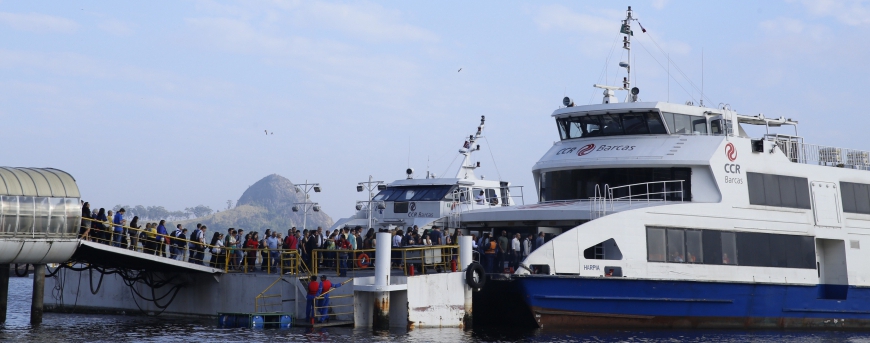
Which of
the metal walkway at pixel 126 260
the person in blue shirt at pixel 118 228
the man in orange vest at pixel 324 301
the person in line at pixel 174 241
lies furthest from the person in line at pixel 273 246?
the person in blue shirt at pixel 118 228

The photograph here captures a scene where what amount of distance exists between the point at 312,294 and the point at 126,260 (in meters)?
5.14

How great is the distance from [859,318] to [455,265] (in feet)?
35.1

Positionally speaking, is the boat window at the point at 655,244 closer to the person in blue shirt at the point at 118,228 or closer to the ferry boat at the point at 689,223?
the ferry boat at the point at 689,223

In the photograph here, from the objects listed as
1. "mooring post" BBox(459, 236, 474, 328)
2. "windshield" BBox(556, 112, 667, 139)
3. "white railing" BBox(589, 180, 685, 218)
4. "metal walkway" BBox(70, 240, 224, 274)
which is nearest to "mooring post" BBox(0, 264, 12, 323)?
"metal walkway" BBox(70, 240, 224, 274)

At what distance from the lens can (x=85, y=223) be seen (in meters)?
21.6

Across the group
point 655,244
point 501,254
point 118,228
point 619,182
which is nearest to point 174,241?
point 118,228

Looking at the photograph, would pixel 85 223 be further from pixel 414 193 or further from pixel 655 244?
pixel 414 193

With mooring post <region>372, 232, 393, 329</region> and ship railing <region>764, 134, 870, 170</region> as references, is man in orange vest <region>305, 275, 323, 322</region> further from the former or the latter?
ship railing <region>764, 134, 870, 170</region>

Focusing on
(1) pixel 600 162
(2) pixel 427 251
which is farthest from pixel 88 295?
(1) pixel 600 162

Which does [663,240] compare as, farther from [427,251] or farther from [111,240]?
[111,240]

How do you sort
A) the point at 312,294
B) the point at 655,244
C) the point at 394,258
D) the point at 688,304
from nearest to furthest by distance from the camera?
the point at 312,294 → the point at 655,244 → the point at 688,304 → the point at 394,258

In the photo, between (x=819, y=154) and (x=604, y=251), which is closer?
(x=604, y=251)

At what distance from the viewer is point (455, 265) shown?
2073cm

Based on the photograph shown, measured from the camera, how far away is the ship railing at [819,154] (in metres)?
24.3
